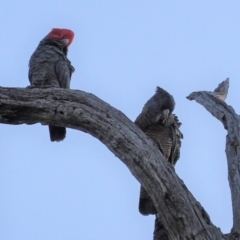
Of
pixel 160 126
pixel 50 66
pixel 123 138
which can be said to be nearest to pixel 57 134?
pixel 50 66

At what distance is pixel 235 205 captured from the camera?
15.7ft

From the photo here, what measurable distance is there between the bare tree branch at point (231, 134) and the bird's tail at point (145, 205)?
0.98m

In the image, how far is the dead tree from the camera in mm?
4613

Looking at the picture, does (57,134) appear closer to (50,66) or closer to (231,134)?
(50,66)

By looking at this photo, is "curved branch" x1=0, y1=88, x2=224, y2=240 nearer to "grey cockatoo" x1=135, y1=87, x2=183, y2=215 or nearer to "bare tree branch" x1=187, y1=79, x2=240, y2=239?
"bare tree branch" x1=187, y1=79, x2=240, y2=239

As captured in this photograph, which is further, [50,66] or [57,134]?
[50,66]

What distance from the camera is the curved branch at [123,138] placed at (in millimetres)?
4605

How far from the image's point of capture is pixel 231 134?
5.26 meters

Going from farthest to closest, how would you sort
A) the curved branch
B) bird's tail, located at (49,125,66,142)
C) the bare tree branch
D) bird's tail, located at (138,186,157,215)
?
bird's tail, located at (49,125,66,142) → bird's tail, located at (138,186,157,215) → the bare tree branch → the curved branch

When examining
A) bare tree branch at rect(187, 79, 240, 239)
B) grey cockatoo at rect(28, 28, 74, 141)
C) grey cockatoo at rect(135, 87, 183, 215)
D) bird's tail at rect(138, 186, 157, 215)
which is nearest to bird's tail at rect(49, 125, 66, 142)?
grey cockatoo at rect(28, 28, 74, 141)

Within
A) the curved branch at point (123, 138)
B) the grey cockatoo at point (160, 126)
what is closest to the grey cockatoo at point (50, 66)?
the grey cockatoo at point (160, 126)

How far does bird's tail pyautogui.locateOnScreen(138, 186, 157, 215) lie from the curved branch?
0.90 meters

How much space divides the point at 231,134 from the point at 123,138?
36.3 inches

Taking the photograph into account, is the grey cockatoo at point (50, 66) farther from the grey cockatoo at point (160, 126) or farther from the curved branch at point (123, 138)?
the curved branch at point (123, 138)
